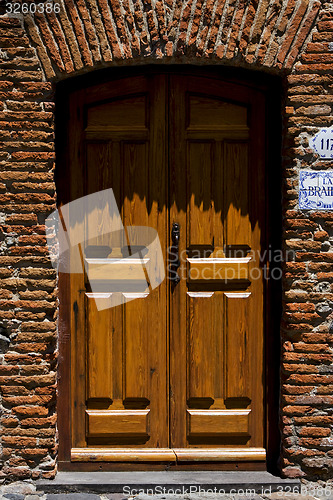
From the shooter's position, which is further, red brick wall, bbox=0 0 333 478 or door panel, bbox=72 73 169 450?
door panel, bbox=72 73 169 450

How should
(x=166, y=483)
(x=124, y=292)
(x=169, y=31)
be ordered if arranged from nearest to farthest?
(x=169, y=31) < (x=166, y=483) < (x=124, y=292)

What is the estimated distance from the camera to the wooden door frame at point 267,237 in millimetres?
4121

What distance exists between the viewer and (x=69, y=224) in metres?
4.16

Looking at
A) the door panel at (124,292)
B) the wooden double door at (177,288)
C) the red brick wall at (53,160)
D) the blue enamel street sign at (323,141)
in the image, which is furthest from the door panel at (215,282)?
the blue enamel street sign at (323,141)

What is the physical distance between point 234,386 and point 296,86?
7.57 ft

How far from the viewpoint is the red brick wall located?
12.6ft

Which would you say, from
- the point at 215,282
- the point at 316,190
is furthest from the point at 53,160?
the point at 316,190

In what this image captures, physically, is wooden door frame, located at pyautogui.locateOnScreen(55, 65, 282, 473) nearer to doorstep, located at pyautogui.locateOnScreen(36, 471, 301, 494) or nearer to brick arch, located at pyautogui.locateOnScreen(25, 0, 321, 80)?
doorstep, located at pyautogui.locateOnScreen(36, 471, 301, 494)

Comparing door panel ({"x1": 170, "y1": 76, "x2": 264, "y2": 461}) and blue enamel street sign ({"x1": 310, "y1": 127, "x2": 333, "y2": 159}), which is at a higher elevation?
blue enamel street sign ({"x1": 310, "y1": 127, "x2": 333, "y2": 159})

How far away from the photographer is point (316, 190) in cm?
396

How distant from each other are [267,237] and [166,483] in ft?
6.55

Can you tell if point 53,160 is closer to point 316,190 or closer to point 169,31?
point 169,31

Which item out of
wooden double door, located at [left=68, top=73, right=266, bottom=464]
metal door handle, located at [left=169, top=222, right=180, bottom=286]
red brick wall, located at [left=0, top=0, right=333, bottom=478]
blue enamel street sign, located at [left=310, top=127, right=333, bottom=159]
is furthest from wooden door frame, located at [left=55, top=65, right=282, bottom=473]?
metal door handle, located at [left=169, top=222, right=180, bottom=286]

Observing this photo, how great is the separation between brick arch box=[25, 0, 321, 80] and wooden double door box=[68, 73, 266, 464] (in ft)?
1.02
